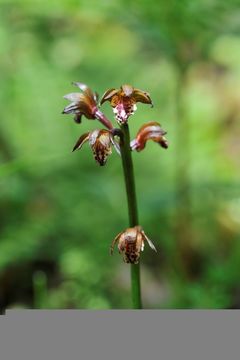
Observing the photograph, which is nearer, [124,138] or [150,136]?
[124,138]

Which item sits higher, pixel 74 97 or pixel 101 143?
pixel 74 97

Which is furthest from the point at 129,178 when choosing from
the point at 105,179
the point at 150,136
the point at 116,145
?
the point at 105,179

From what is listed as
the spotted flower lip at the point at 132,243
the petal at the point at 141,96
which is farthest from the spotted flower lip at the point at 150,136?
the spotted flower lip at the point at 132,243

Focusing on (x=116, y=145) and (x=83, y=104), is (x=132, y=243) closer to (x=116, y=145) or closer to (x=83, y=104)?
(x=116, y=145)

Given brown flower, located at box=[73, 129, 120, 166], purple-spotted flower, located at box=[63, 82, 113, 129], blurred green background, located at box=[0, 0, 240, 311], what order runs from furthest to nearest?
blurred green background, located at box=[0, 0, 240, 311], purple-spotted flower, located at box=[63, 82, 113, 129], brown flower, located at box=[73, 129, 120, 166]

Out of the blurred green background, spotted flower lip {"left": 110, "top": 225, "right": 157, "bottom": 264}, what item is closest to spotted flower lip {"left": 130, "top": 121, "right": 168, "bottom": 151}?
spotted flower lip {"left": 110, "top": 225, "right": 157, "bottom": 264}

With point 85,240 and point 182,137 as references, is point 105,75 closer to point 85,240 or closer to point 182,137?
point 182,137

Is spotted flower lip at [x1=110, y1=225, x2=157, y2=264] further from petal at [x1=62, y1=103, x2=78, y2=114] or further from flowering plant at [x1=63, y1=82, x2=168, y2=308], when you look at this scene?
petal at [x1=62, y1=103, x2=78, y2=114]
